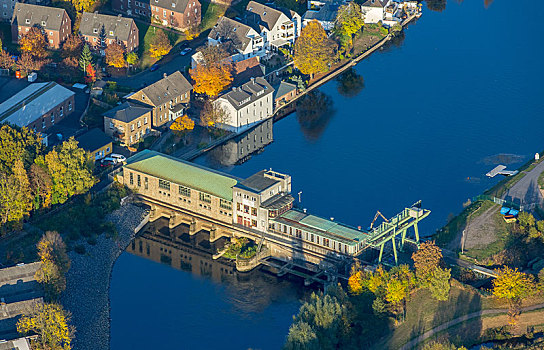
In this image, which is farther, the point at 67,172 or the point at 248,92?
the point at 248,92

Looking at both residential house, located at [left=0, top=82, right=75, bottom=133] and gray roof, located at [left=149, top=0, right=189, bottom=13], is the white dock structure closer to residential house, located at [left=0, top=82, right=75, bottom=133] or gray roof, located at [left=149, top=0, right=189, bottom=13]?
residential house, located at [left=0, top=82, right=75, bottom=133]

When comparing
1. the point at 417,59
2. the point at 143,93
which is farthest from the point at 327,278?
the point at 417,59

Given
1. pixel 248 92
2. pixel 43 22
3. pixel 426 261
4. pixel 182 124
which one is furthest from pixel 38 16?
pixel 426 261

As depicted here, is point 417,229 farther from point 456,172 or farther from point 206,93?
point 206,93

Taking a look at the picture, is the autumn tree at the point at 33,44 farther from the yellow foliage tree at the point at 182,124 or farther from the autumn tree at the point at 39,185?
the autumn tree at the point at 39,185

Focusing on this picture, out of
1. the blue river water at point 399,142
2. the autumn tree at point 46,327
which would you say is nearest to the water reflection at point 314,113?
the blue river water at point 399,142

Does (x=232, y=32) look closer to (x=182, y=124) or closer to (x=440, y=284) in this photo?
(x=182, y=124)
